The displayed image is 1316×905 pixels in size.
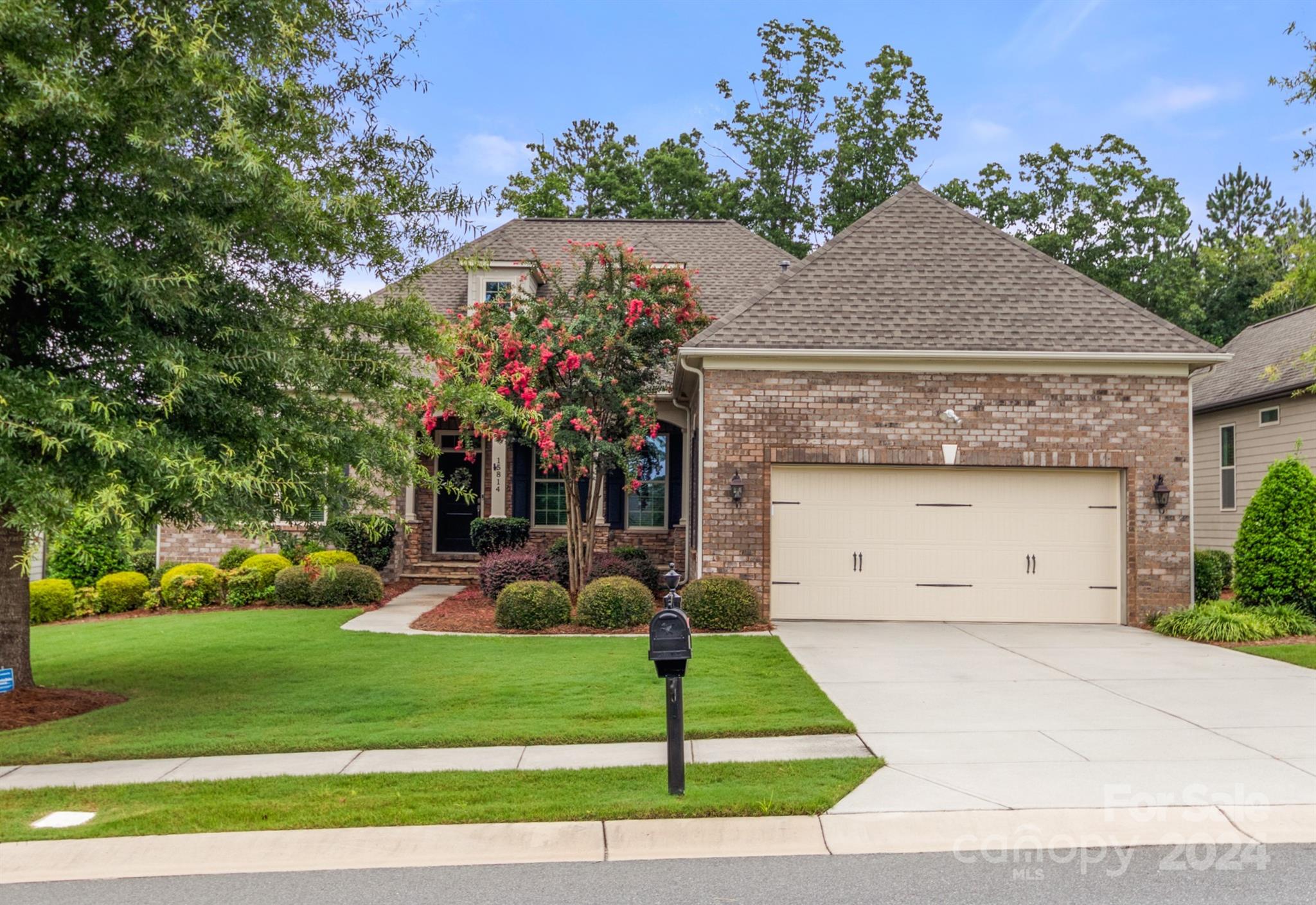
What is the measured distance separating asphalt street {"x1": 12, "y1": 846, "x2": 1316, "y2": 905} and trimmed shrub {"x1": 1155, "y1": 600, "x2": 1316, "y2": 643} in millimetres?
7696

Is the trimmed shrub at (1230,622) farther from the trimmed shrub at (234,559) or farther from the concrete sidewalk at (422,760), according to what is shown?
the trimmed shrub at (234,559)

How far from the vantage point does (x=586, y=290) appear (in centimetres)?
1466

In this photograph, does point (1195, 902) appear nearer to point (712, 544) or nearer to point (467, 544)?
point (712, 544)

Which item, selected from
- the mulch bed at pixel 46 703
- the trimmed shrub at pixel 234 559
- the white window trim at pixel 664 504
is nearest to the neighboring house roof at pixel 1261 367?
the white window trim at pixel 664 504

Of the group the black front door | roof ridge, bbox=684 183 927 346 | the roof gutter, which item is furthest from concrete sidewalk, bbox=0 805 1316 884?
the black front door

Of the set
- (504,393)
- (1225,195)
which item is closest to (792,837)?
(504,393)

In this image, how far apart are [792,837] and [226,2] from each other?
23.4 ft

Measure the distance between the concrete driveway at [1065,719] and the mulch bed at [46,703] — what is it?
6588 mm

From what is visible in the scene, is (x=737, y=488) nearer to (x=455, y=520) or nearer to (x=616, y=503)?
(x=616, y=503)

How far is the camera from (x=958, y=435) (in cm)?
1288

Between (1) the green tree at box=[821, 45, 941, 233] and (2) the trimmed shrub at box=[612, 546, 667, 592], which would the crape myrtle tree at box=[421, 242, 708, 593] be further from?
(1) the green tree at box=[821, 45, 941, 233]

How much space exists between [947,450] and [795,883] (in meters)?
9.14

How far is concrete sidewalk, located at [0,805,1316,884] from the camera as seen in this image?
4.87 meters

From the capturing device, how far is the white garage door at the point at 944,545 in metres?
13.1
